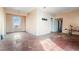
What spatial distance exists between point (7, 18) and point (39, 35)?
5.40 feet

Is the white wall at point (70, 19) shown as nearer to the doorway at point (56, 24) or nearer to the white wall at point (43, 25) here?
the doorway at point (56, 24)

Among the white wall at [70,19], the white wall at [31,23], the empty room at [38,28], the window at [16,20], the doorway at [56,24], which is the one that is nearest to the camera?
the white wall at [70,19]

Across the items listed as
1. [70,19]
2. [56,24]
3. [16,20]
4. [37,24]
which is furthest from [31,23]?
[70,19]

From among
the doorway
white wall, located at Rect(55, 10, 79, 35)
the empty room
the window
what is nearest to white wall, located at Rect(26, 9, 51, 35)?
the empty room

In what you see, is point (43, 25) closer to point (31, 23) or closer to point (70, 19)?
point (31, 23)

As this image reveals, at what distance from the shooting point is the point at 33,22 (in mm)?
4625

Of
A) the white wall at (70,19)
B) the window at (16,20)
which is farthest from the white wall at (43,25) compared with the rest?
the window at (16,20)

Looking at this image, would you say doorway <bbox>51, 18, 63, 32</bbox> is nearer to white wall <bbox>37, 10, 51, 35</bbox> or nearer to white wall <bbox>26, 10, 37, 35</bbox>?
white wall <bbox>37, 10, 51, 35</bbox>

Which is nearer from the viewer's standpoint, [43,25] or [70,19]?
[70,19]

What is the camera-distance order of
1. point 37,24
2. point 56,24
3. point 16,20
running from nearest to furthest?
1. point 37,24
2. point 16,20
3. point 56,24

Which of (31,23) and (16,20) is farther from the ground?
(16,20)

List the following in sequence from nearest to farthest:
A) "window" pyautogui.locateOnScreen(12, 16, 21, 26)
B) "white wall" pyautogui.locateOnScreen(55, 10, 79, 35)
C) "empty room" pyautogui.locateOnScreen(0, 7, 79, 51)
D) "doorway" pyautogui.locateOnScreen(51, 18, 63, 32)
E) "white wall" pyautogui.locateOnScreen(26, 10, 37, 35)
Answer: "white wall" pyautogui.locateOnScreen(55, 10, 79, 35), "empty room" pyautogui.locateOnScreen(0, 7, 79, 51), "window" pyautogui.locateOnScreen(12, 16, 21, 26), "white wall" pyautogui.locateOnScreen(26, 10, 37, 35), "doorway" pyautogui.locateOnScreen(51, 18, 63, 32)

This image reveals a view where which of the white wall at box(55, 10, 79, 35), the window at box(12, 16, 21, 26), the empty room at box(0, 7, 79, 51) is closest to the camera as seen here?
the white wall at box(55, 10, 79, 35)

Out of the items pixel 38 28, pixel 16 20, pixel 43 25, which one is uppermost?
pixel 16 20
